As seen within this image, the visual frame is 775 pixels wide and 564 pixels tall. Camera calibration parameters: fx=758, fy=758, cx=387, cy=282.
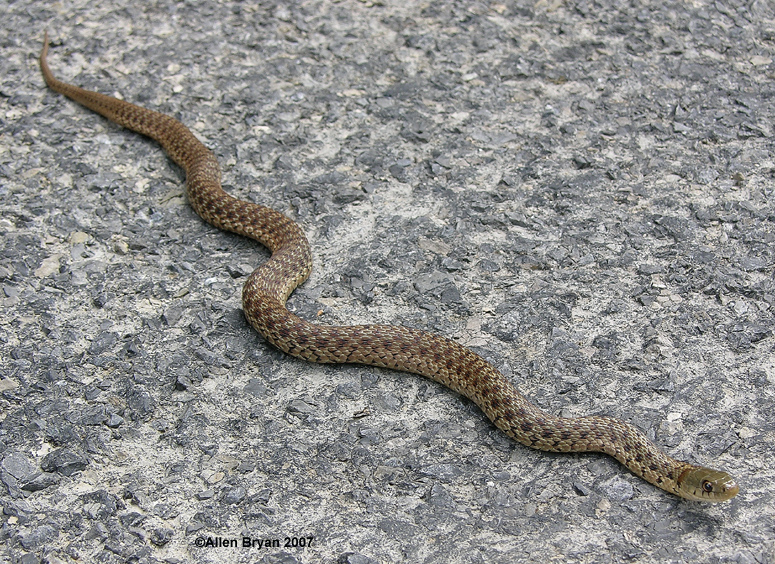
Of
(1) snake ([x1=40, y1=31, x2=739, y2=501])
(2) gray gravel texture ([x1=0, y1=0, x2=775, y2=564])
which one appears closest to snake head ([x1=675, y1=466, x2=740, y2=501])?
(1) snake ([x1=40, y1=31, x2=739, y2=501])

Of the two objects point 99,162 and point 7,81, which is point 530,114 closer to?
point 99,162

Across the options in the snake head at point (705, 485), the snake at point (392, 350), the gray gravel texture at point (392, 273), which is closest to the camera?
the snake head at point (705, 485)

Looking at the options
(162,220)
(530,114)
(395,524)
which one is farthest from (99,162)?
(395,524)

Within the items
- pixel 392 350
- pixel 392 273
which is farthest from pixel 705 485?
pixel 392 273

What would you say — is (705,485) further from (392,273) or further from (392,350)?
(392,273)

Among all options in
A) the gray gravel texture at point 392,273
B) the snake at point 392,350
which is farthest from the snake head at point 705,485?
the gray gravel texture at point 392,273

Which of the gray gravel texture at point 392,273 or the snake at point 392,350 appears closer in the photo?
the gray gravel texture at point 392,273

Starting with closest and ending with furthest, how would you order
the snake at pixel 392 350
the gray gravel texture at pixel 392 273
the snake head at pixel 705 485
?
the snake head at pixel 705 485 → the gray gravel texture at pixel 392 273 → the snake at pixel 392 350

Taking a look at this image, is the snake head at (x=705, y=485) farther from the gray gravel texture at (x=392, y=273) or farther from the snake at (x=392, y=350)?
the gray gravel texture at (x=392, y=273)
